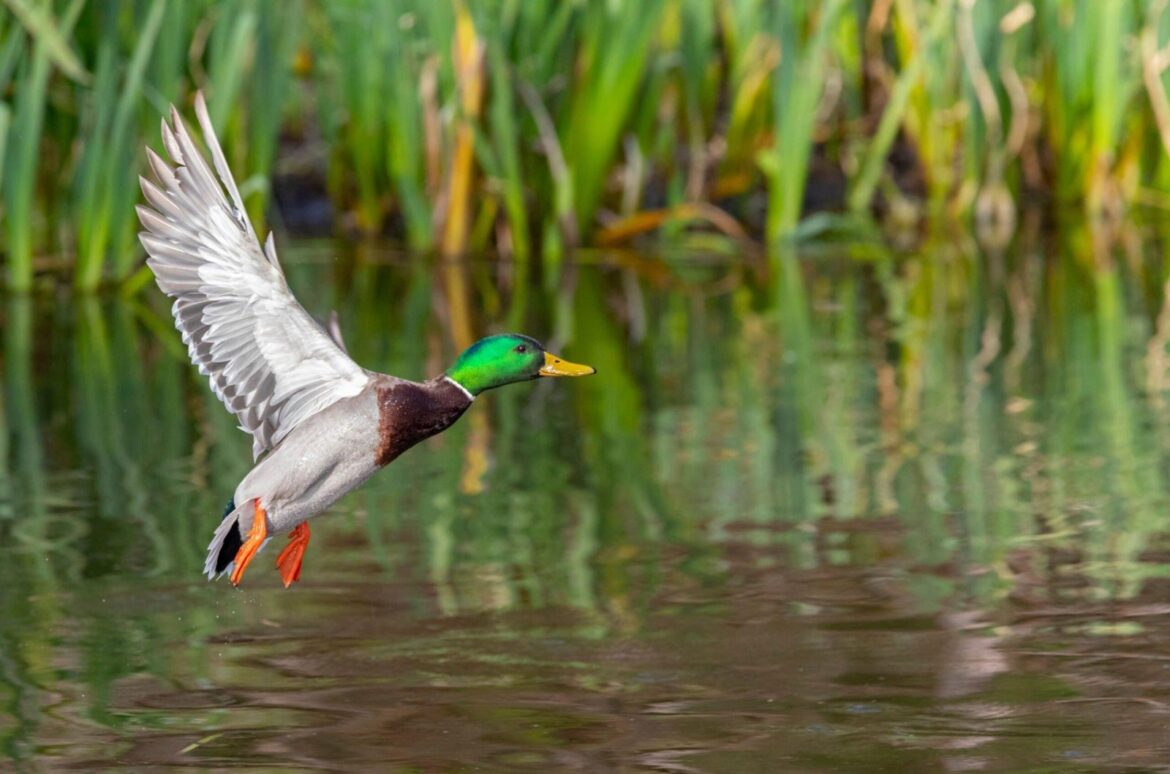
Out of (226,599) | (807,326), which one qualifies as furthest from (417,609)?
(807,326)

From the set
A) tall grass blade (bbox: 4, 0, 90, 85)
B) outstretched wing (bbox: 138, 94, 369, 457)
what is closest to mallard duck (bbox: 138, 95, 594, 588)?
outstretched wing (bbox: 138, 94, 369, 457)

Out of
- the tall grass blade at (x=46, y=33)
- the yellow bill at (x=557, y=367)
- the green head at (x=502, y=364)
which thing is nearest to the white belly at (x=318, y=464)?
the green head at (x=502, y=364)

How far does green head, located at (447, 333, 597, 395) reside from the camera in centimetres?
389

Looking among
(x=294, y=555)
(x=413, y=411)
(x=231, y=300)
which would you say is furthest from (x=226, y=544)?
(x=413, y=411)

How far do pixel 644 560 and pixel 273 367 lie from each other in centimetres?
147

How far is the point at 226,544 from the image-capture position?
4.18 metres

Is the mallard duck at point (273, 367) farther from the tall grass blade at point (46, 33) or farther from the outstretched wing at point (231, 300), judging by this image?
the tall grass blade at point (46, 33)

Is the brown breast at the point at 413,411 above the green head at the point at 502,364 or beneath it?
beneath

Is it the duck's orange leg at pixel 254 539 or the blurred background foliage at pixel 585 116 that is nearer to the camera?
the duck's orange leg at pixel 254 539

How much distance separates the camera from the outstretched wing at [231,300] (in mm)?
3982

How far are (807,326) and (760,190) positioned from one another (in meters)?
3.54

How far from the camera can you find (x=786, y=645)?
450cm

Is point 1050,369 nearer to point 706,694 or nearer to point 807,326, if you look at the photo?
point 807,326

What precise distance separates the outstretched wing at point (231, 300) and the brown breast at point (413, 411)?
14 cm
